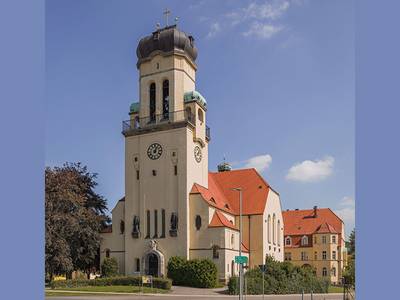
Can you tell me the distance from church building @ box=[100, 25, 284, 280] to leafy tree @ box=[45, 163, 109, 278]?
1967 mm

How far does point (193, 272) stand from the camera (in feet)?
123

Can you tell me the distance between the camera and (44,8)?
18.4 ft

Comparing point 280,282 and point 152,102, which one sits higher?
point 152,102

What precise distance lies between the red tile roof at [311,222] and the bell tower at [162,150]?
27.2m

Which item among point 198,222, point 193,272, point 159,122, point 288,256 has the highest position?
point 159,122

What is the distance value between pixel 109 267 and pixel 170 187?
27.5 ft

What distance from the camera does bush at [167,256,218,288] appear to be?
1453 inches

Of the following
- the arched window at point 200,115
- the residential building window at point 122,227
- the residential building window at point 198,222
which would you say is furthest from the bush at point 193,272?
the arched window at point 200,115

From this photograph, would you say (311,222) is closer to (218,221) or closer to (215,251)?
(218,221)

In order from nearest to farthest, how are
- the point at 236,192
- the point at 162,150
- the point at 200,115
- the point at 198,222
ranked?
the point at 198,222 < the point at 162,150 < the point at 200,115 < the point at 236,192

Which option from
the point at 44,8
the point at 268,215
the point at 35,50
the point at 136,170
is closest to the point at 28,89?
the point at 35,50

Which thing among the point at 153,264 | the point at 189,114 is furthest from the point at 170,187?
the point at 189,114

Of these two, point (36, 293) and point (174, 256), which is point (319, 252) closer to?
point (174, 256)

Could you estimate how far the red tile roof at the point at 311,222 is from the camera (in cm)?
6594
